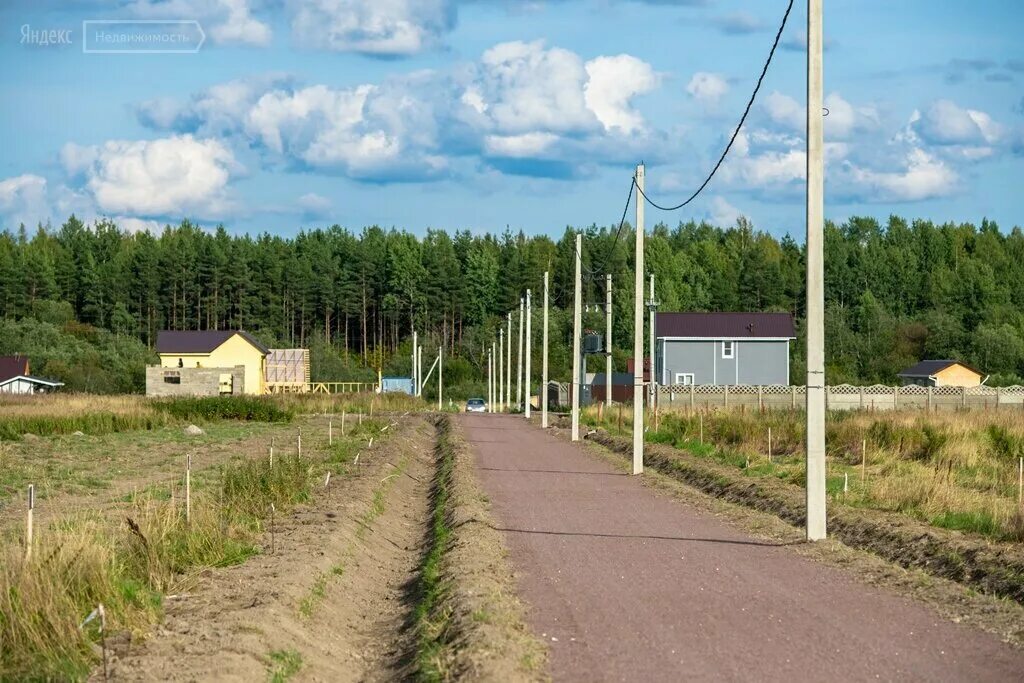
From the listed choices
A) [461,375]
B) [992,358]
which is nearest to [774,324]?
[992,358]

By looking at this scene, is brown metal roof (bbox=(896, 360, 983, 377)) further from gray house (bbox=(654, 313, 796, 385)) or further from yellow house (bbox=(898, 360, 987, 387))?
gray house (bbox=(654, 313, 796, 385))

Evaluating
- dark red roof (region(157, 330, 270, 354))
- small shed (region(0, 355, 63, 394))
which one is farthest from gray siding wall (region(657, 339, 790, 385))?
small shed (region(0, 355, 63, 394))

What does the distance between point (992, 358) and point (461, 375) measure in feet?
142

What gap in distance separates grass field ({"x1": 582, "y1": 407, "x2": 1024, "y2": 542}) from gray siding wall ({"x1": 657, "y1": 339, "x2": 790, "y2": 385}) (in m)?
41.9

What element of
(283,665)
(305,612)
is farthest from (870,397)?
(283,665)

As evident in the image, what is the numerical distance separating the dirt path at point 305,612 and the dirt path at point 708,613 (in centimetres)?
143

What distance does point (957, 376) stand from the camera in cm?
9550

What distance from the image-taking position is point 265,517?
722 inches

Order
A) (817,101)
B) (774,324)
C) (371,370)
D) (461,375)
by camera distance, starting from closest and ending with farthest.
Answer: (817,101) → (774,324) → (461,375) → (371,370)

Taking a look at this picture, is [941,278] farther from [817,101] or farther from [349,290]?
[817,101]

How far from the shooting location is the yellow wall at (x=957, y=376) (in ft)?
312

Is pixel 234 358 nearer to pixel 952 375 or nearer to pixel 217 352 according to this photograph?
pixel 217 352

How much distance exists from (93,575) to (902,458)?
21.4m

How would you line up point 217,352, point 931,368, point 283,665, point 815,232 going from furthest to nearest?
point 217,352 < point 931,368 < point 815,232 < point 283,665
